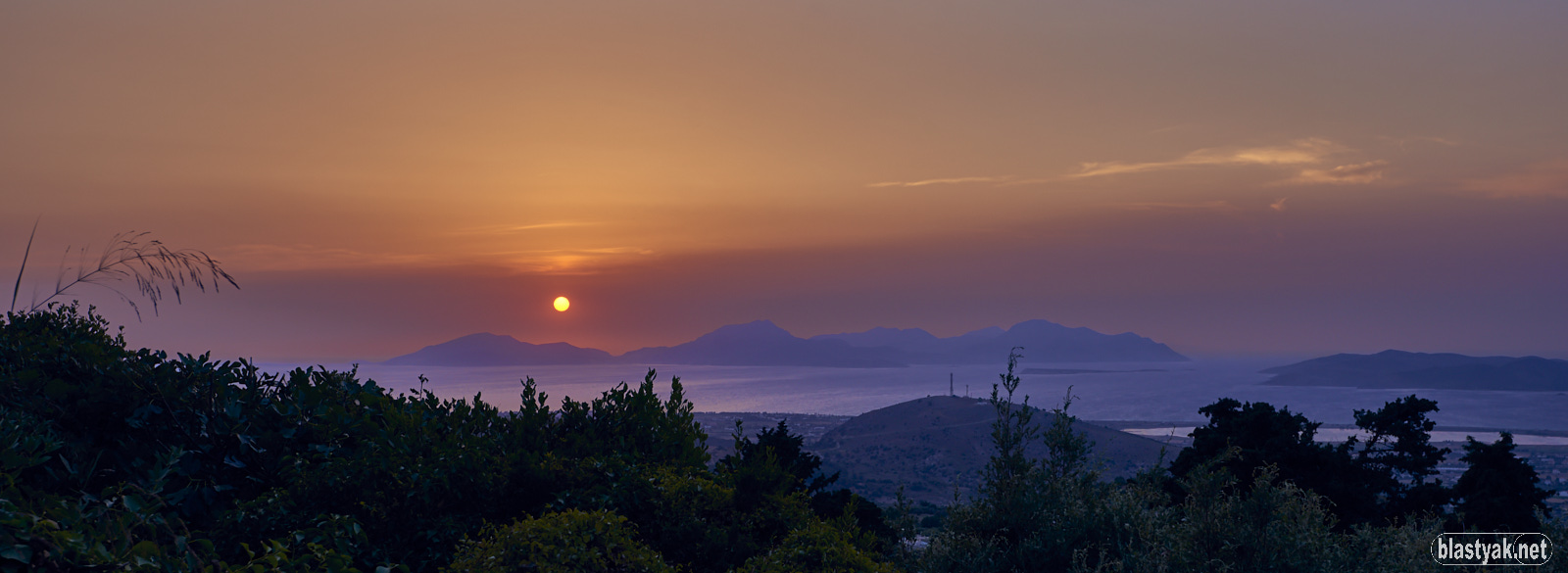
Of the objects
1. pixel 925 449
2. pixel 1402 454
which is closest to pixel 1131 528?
pixel 1402 454

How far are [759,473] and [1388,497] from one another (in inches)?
1230

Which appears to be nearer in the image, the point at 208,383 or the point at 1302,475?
the point at 208,383

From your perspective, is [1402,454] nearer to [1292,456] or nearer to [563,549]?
[1292,456]

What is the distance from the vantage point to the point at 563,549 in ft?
24.1

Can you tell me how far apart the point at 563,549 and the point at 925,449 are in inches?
4862

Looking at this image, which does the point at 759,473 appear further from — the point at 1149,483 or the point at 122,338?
the point at 122,338

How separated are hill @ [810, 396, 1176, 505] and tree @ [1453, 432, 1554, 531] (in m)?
67.8

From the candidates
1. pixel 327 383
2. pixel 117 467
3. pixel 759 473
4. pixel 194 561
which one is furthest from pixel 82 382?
pixel 759 473

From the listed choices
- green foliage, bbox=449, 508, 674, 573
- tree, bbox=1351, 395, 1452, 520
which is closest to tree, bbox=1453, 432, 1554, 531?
tree, bbox=1351, 395, 1452, 520

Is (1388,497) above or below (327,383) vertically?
below

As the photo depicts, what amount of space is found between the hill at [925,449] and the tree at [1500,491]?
6780 centimetres

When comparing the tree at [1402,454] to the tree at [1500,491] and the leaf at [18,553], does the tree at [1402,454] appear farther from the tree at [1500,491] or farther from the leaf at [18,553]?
the leaf at [18,553]

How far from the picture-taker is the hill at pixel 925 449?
10456 cm

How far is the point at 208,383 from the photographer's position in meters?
10.6
